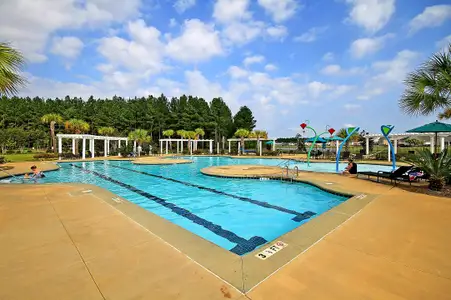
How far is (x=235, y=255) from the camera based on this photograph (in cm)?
312

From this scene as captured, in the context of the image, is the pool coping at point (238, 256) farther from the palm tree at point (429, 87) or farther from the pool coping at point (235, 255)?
the palm tree at point (429, 87)

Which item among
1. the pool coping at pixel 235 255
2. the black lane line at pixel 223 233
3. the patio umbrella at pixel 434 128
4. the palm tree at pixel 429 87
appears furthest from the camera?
the patio umbrella at pixel 434 128

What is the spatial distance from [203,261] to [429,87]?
26.4ft

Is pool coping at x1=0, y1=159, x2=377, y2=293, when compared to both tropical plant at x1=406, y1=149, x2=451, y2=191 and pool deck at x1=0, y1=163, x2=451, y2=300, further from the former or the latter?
tropical plant at x1=406, y1=149, x2=451, y2=191

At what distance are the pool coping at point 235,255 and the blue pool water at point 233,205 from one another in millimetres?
1146

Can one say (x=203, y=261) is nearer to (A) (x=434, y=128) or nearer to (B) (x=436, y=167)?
(B) (x=436, y=167)

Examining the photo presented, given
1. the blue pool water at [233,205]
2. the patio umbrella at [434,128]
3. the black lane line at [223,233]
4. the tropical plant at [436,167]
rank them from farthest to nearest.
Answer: the patio umbrella at [434,128] < the tropical plant at [436,167] < the blue pool water at [233,205] < the black lane line at [223,233]

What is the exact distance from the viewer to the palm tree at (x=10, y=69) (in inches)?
202

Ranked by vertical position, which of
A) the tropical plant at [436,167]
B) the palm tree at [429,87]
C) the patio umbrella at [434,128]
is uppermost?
the palm tree at [429,87]

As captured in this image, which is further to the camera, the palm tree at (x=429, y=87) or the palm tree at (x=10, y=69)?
the palm tree at (x=429, y=87)

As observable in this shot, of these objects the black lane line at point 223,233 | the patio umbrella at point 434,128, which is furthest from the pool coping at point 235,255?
the patio umbrella at point 434,128

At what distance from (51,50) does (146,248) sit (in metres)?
18.0

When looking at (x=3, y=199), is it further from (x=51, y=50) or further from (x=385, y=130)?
(x=385, y=130)

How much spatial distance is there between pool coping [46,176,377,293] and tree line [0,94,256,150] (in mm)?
34586
